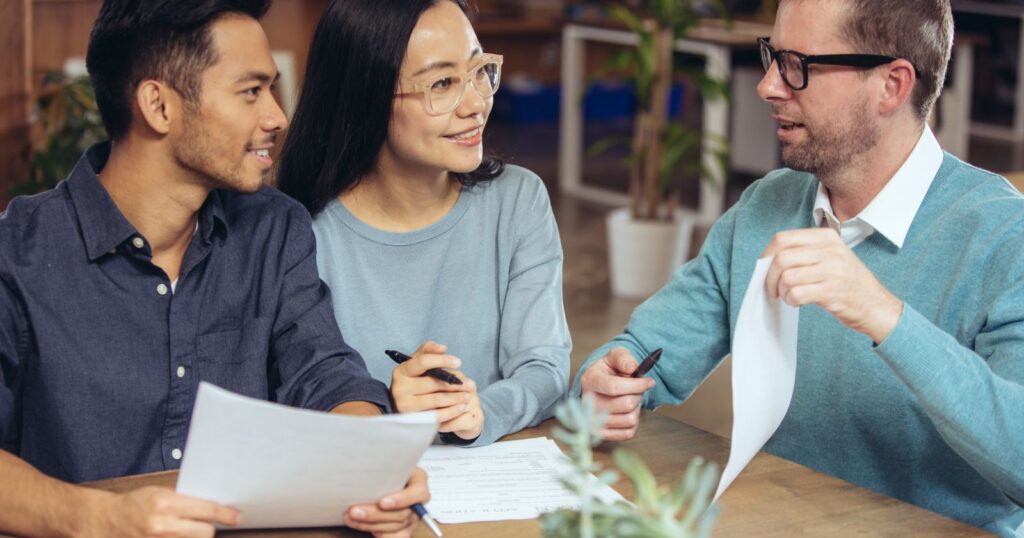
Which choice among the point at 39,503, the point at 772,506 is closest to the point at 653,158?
the point at 772,506

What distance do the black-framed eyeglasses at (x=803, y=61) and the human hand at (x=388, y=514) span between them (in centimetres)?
77

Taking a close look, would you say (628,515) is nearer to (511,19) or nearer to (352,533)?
(352,533)

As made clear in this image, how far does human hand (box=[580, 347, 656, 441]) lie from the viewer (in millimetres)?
1620

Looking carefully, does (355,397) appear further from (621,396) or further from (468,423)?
(621,396)

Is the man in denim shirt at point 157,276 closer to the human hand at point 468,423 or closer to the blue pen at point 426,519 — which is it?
the human hand at point 468,423

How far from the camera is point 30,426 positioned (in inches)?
63.5

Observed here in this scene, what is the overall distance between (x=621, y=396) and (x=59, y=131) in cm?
223

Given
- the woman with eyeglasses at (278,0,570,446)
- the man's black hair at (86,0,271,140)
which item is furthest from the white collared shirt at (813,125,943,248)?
the man's black hair at (86,0,271,140)

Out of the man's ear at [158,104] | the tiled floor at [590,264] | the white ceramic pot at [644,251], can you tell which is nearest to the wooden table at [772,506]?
the man's ear at [158,104]

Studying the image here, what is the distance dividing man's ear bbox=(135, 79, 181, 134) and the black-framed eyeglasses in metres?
0.80

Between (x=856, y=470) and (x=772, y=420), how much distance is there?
349mm

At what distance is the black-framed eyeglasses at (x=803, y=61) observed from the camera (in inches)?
65.1

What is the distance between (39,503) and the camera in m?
1.31

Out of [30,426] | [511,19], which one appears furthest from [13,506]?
[511,19]
